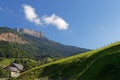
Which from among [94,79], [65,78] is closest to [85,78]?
[94,79]

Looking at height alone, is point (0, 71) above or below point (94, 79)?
above

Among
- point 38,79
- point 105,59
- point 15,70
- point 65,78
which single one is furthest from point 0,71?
point 105,59

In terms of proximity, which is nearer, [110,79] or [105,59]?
[110,79]

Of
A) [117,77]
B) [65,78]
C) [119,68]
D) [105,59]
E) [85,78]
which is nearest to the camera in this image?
[117,77]

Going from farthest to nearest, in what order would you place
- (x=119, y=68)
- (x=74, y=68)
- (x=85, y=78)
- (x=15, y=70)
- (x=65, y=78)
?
(x=15, y=70) → (x=74, y=68) → (x=65, y=78) → (x=85, y=78) → (x=119, y=68)

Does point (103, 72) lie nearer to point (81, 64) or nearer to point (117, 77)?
point (117, 77)

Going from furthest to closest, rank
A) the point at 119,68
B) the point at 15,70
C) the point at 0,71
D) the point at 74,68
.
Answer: the point at 15,70
the point at 0,71
the point at 74,68
the point at 119,68

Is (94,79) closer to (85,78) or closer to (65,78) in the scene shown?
(85,78)

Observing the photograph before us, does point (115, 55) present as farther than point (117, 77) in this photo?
Yes

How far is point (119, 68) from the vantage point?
141ft

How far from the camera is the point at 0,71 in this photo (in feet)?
568

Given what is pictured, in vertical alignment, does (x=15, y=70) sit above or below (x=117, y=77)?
above

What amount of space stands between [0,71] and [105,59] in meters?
131

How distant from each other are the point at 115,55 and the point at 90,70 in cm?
546
